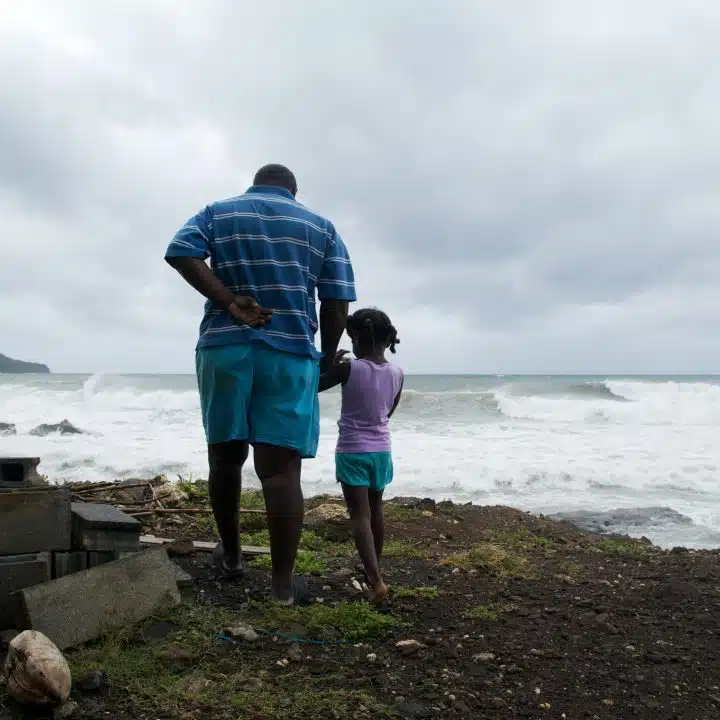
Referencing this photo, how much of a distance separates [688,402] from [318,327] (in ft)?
86.7

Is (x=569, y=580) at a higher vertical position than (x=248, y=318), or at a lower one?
lower

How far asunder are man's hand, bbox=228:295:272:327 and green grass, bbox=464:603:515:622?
1.78m

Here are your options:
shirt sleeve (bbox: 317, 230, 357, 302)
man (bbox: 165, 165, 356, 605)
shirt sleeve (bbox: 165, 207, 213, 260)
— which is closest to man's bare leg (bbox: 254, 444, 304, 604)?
man (bbox: 165, 165, 356, 605)

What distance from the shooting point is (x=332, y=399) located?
95.2 ft

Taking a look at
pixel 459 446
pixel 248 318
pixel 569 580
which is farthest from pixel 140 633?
pixel 459 446

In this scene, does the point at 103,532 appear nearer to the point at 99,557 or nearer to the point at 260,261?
the point at 99,557

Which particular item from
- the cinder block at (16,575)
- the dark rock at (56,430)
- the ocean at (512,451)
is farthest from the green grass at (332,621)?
the dark rock at (56,430)

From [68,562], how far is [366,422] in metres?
1.58

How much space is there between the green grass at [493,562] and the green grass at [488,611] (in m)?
0.87

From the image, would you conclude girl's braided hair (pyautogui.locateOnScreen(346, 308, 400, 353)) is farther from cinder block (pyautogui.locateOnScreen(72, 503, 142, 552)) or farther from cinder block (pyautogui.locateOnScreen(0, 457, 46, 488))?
cinder block (pyautogui.locateOnScreen(0, 457, 46, 488))

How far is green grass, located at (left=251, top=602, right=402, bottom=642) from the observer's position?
10.0 feet

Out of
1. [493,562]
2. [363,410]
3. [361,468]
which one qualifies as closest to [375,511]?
[361,468]

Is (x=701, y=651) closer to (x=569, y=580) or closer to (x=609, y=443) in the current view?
(x=569, y=580)

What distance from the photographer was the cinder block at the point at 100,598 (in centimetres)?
267
